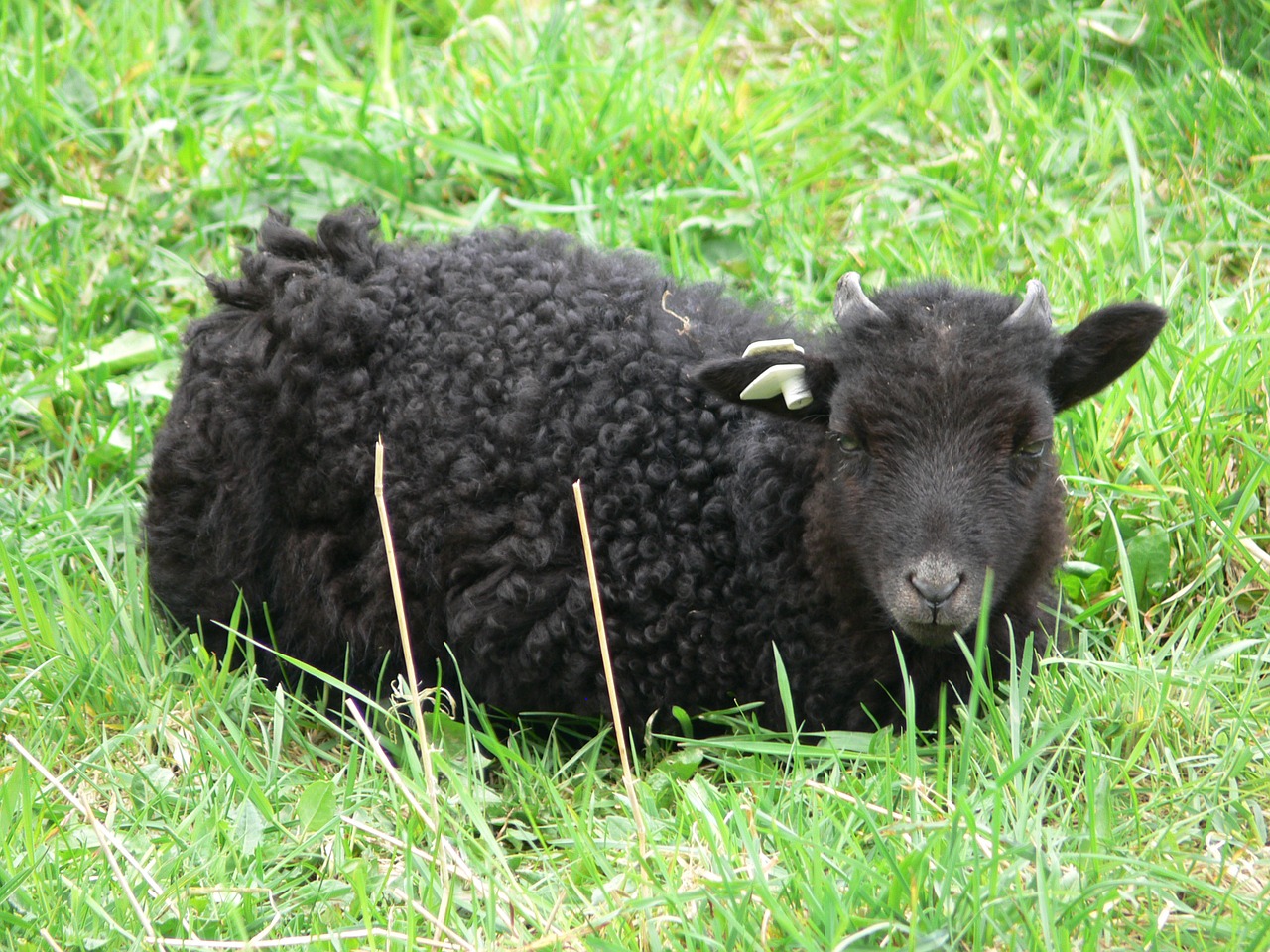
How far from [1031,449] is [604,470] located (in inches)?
54.8

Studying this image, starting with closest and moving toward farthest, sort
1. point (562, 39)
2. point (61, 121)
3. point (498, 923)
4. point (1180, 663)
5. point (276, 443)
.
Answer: point (498, 923) < point (1180, 663) < point (276, 443) < point (61, 121) < point (562, 39)

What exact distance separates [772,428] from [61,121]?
4.43 metres

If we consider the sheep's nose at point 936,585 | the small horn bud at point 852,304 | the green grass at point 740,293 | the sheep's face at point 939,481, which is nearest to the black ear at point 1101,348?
the sheep's face at point 939,481

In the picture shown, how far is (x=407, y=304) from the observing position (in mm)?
4977

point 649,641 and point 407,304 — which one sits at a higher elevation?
point 407,304

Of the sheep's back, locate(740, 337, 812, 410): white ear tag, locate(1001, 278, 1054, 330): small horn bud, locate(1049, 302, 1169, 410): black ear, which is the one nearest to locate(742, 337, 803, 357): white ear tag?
locate(740, 337, 812, 410): white ear tag

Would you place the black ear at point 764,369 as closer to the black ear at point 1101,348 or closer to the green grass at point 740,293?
the black ear at point 1101,348

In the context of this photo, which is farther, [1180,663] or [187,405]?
[187,405]

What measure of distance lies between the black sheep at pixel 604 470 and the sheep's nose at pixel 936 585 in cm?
6

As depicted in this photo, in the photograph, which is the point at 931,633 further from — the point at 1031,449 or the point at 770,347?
the point at 770,347

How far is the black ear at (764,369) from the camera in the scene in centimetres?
427

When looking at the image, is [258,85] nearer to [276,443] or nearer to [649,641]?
[276,443]

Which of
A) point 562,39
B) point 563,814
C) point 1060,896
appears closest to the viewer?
point 1060,896

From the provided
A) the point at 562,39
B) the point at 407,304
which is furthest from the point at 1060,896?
the point at 562,39
